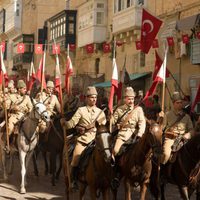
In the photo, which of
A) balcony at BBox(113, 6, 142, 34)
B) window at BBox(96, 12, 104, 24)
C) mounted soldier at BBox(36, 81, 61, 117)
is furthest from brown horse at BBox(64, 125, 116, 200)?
window at BBox(96, 12, 104, 24)

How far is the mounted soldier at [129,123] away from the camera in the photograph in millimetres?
9906

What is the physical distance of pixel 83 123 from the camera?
971cm

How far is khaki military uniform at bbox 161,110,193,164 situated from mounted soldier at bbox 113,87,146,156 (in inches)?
23.9

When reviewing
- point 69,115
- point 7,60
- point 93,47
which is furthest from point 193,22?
point 7,60

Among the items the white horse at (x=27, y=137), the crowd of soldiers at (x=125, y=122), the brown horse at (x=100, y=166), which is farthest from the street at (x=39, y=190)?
the brown horse at (x=100, y=166)

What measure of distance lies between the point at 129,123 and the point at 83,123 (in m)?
0.93

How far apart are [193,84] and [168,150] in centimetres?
1438

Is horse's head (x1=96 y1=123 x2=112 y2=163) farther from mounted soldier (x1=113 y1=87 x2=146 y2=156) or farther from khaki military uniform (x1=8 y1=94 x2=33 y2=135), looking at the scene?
khaki military uniform (x1=8 y1=94 x2=33 y2=135)

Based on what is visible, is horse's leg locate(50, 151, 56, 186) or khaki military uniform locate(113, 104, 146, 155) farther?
horse's leg locate(50, 151, 56, 186)

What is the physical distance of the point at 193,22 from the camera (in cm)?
2180

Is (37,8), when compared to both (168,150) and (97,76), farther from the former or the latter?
(168,150)

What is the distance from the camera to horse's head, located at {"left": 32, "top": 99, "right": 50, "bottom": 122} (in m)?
11.8

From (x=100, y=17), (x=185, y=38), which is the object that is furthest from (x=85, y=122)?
(x=100, y=17)

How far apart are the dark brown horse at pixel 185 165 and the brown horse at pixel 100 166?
154 cm
